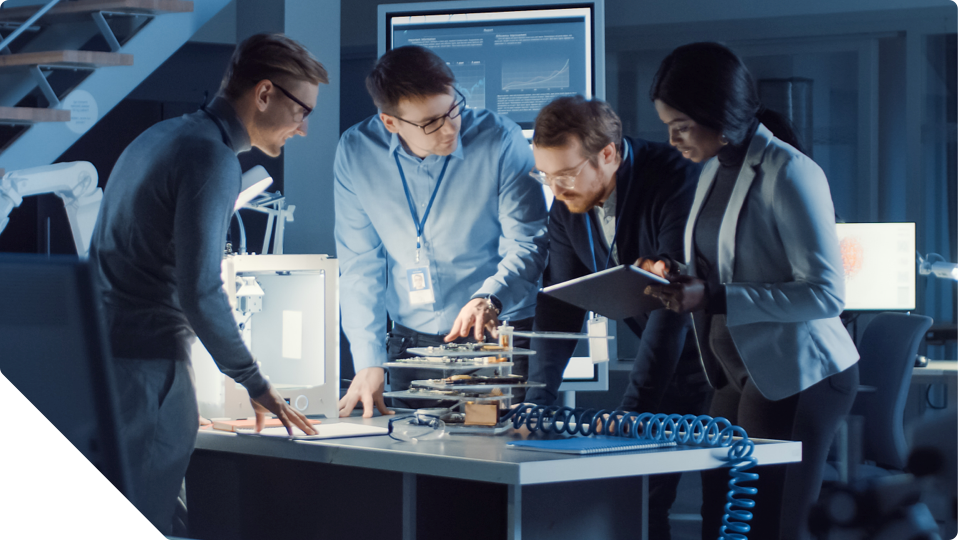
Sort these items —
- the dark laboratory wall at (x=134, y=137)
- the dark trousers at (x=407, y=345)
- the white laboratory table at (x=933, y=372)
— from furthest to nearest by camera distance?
the dark laboratory wall at (x=134, y=137)
the white laboratory table at (x=933, y=372)
the dark trousers at (x=407, y=345)

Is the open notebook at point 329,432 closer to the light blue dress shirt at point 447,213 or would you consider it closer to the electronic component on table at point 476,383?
the electronic component on table at point 476,383

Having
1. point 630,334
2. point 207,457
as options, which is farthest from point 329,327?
point 630,334

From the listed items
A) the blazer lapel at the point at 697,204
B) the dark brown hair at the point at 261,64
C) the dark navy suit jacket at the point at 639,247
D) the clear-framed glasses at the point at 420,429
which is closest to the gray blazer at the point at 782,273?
the blazer lapel at the point at 697,204

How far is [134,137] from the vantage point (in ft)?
19.5

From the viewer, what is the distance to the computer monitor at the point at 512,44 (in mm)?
3301

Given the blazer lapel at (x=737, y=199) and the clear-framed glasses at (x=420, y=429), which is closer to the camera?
the clear-framed glasses at (x=420, y=429)

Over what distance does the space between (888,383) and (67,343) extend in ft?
11.7

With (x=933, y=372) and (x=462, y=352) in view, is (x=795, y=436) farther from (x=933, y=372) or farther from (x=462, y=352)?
(x=933, y=372)

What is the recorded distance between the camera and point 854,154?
5473 mm

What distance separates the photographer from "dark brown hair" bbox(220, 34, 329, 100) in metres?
1.81

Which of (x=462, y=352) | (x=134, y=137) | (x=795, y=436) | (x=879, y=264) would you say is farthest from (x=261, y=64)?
(x=134, y=137)

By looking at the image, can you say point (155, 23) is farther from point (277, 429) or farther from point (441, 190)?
point (277, 429)

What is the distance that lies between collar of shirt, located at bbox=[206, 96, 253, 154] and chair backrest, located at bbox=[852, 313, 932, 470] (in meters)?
2.90

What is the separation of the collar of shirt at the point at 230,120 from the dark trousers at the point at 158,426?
0.45m
